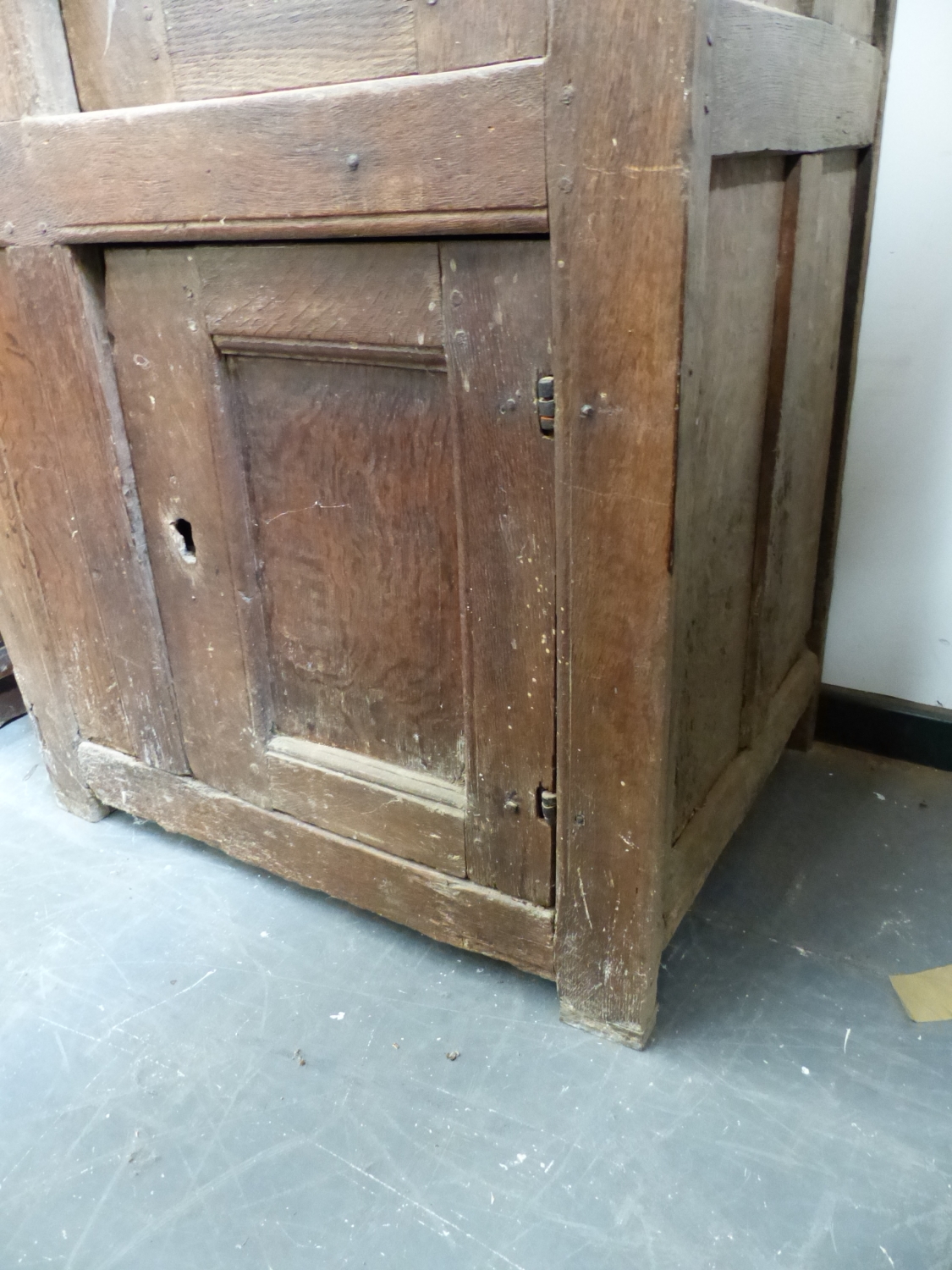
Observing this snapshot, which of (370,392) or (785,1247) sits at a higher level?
(370,392)

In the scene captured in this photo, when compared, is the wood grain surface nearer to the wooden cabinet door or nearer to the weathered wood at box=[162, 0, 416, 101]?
the weathered wood at box=[162, 0, 416, 101]

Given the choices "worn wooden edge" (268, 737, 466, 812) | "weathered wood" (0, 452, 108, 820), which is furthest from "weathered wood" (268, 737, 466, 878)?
"weathered wood" (0, 452, 108, 820)

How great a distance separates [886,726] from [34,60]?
5.04 ft

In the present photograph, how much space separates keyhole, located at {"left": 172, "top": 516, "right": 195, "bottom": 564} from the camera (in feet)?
4.04

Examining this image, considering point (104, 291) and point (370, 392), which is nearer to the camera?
point (370, 392)

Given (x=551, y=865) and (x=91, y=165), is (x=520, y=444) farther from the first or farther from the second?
(x=91, y=165)

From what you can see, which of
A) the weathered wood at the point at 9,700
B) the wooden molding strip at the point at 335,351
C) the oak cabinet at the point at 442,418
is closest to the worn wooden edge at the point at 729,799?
the oak cabinet at the point at 442,418

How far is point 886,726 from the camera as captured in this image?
64.0 inches

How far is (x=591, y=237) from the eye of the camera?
81 cm

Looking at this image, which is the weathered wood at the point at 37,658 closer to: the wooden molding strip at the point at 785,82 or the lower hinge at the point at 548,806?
the lower hinge at the point at 548,806

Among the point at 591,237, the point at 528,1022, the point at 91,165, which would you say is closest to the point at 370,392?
the point at 591,237

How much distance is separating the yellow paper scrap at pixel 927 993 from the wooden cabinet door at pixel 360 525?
1.51ft

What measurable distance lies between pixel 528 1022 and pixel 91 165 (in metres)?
1.11

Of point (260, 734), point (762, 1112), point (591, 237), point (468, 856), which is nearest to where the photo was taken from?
point (591, 237)
